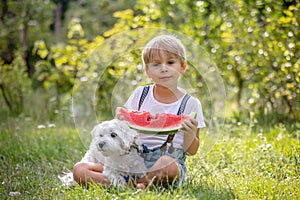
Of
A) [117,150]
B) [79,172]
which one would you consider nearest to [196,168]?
[79,172]

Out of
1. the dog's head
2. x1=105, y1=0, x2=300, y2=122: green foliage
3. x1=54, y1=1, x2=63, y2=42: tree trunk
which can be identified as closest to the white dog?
the dog's head

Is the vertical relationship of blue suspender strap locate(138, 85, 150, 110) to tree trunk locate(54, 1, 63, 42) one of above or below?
above

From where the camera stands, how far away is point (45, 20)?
35.7 ft

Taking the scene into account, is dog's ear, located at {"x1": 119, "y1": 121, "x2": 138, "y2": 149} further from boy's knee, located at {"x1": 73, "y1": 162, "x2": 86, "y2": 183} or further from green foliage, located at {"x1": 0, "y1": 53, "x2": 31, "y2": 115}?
green foliage, located at {"x1": 0, "y1": 53, "x2": 31, "y2": 115}

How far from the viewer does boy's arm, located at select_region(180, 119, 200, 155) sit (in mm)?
2977

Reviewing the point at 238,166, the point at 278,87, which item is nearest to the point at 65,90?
the point at 278,87

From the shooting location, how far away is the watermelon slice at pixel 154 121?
3.00m

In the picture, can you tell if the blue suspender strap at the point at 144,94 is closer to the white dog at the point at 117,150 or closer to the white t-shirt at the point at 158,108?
the white t-shirt at the point at 158,108

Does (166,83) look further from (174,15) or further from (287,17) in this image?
(174,15)

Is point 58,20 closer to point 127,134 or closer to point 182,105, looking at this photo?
point 182,105

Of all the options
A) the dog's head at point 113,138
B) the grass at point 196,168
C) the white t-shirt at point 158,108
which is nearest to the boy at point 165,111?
the white t-shirt at point 158,108

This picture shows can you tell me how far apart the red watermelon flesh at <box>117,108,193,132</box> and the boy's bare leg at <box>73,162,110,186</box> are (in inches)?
15.7

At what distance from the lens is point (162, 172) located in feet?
10.0

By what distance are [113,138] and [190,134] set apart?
1.57 feet
